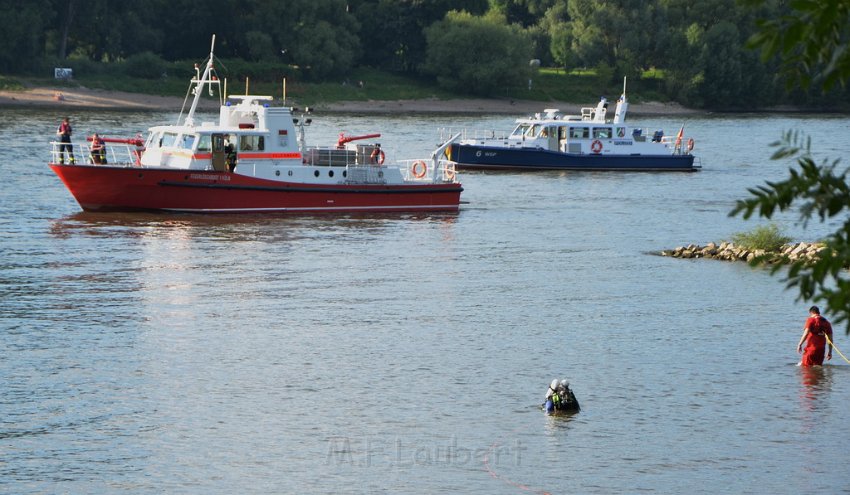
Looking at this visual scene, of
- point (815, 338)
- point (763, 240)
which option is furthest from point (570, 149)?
point (815, 338)

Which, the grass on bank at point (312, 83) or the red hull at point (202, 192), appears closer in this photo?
the red hull at point (202, 192)

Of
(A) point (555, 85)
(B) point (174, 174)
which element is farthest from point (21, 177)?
(A) point (555, 85)

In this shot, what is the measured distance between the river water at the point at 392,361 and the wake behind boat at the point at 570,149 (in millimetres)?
21405

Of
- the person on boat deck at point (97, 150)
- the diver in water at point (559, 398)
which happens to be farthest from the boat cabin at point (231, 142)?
the diver in water at point (559, 398)

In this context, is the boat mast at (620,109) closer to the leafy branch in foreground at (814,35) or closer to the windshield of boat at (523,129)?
the windshield of boat at (523,129)

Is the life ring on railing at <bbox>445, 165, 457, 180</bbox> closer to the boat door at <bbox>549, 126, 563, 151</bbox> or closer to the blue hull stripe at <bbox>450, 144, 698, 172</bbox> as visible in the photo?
the blue hull stripe at <bbox>450, 144, 698, 172</bbox>

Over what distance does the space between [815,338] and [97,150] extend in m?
27.9

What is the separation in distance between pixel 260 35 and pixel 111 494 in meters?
102

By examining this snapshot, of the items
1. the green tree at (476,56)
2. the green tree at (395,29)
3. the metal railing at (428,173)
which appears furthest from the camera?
the green tree at (395,29)

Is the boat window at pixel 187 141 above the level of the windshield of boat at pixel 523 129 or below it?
above

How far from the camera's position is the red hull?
1805 inches

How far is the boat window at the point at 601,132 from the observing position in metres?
71.4

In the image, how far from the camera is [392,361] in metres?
26.8

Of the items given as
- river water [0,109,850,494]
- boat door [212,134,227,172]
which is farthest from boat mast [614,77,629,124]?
boat door [212,134,227,172]
